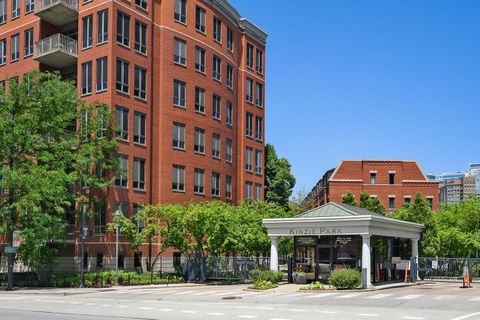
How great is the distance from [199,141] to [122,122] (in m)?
8.95

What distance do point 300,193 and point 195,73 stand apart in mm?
64158

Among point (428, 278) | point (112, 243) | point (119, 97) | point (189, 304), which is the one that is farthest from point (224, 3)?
point (189, 304)

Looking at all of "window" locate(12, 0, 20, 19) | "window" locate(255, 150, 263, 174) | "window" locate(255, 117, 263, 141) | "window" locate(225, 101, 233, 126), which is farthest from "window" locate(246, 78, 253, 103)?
"window" locate(12, 0, 20, 19)

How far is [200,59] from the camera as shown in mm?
56188

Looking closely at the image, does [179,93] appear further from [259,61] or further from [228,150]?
[259,61]

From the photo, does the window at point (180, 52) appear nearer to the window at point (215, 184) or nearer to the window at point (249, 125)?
the window at point (215, 184)

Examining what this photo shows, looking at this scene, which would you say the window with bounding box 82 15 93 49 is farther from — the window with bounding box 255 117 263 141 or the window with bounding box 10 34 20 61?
the window with bounding box 255 117 263 141

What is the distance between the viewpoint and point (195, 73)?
181 ft

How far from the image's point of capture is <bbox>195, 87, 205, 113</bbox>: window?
55.6 metres

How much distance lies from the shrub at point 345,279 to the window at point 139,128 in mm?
22007

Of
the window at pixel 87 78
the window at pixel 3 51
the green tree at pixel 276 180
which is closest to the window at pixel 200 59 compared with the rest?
the window at pixel 87 78

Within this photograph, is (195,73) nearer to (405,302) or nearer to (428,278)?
(428,278)

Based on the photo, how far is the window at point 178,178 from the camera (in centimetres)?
5275

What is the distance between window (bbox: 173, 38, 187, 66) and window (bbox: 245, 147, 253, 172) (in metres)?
13.7
